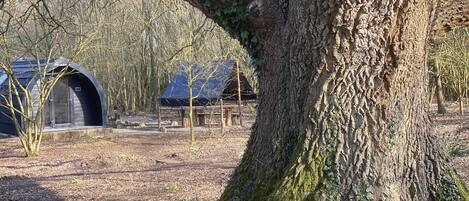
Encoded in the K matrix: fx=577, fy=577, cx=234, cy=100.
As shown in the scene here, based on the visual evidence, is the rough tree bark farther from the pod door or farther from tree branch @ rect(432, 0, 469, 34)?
the pod door

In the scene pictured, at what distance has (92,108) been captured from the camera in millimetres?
23969

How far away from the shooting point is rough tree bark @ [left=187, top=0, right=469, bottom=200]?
341cm

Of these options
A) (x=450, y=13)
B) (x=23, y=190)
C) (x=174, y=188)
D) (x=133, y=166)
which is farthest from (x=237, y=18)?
(x=133, y=166)

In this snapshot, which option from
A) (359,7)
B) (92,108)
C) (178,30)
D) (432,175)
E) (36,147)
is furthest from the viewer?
(178,30)

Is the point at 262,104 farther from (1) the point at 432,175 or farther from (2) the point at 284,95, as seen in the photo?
(1) the point at 432,175

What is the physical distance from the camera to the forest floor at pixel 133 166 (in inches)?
356

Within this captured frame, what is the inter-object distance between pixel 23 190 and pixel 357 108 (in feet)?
25.6

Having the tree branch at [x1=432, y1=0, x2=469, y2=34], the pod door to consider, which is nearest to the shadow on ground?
the tree branch at [x1=432, y1=0, x2=469, y2=34]

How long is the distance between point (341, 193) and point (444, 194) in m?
0.78

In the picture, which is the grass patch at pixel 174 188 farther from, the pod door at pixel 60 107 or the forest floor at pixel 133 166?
the pod door at pixel 60 107

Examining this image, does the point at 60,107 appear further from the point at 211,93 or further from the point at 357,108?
the point at 357,108

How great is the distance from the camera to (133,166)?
12.8 metres

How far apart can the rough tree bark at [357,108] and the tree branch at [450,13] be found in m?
0.41

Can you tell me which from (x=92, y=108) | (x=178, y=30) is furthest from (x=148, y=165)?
(x=178, y=30)
